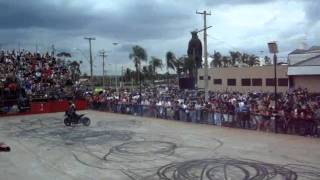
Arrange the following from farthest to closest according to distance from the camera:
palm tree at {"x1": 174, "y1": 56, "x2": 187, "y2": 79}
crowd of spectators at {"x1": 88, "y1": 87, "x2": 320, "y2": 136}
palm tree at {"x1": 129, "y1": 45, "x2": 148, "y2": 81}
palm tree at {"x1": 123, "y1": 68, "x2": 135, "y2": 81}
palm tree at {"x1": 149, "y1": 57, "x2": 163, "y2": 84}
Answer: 1. palm tree at {"x1": 123, "y1": 68, "x2": 135, "y2": 81}
2. palm tree at {"x1": 149, "y1": 57, "x2": 163, "y2": 84}
3. palm tree at {"x1": 174, "y1": 56, "x2": 187, "y2": 79}
4. palm tree at {"x1": 129, "y1": 45, "x2": 148, "y2": 81}
5. crowd of spectators at {"x1": 88, "y1": 87, "x2": 320, "y2": 136}

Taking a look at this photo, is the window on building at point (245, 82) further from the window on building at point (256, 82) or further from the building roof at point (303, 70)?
the building roof at point (303, 70)

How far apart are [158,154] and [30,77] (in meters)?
35.2

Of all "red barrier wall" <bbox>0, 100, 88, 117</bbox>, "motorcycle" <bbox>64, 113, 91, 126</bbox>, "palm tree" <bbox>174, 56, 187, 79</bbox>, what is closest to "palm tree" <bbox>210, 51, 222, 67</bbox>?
"palm tree" <bbox>174, 56, 187, 79</bbox>

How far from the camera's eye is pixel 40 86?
49812 millimetres

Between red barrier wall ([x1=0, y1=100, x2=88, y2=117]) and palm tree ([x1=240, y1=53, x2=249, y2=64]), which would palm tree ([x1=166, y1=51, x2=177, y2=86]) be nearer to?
palm tree ([x1=240, y1=53, x2=249, y2=64])

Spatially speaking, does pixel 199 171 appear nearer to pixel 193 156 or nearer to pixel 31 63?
pixel 193 156

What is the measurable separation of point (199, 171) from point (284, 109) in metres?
9.60

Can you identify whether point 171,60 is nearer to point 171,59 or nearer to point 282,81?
point 171,59

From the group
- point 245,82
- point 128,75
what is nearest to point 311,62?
point 245,82

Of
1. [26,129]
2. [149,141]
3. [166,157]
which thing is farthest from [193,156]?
[26,129]

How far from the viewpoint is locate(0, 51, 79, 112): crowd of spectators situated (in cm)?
4422

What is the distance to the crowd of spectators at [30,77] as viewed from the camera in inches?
1741

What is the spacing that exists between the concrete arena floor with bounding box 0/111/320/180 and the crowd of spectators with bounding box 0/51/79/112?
15444mm

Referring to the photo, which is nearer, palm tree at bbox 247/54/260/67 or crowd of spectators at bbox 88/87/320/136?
crowd of spectators at bbox 88/87/320/136
